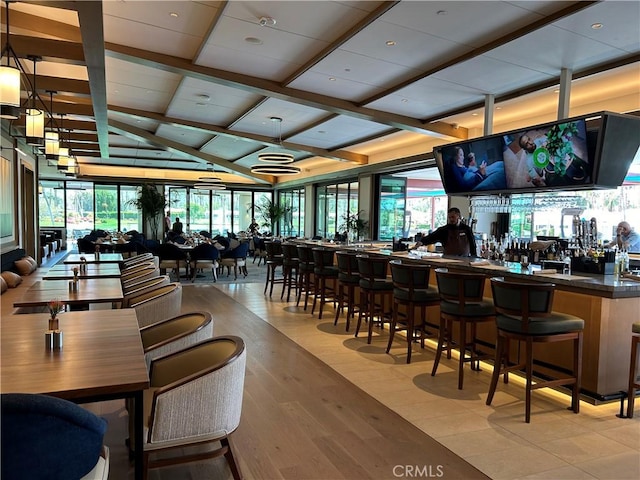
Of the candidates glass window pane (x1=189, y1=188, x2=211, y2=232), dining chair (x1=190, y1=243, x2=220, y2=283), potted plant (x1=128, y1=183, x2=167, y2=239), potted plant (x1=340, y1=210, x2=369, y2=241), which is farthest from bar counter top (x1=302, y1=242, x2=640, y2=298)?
glass window pane (x1=189, y1=188, x2=211, y2=232)

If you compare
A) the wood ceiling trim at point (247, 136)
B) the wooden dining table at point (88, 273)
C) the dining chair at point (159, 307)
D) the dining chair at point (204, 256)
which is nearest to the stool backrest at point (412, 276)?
the dining chair at point (159, 307)

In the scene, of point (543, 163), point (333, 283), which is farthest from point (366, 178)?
point (543, 163)

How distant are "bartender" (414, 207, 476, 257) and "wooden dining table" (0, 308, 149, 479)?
14.9 feet

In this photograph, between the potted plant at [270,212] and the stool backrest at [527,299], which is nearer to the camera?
the stool backrest at [527,299]

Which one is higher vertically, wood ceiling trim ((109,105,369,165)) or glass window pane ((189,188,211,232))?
wood ceiling trim ((109,105,369,165))

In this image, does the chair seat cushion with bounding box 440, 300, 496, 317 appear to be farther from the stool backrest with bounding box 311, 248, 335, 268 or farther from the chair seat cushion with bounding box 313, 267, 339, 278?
the stool backrest with bounding box 311, 248, 335, 268

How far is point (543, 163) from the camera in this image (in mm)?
5742

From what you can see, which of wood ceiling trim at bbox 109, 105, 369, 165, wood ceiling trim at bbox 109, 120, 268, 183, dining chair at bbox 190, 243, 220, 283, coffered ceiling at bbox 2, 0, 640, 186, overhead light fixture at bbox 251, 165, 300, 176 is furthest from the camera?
Answer: overhead light fixture at bbox 251, 165, 300, 176

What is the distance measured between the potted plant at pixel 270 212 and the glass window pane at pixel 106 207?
19.8ft

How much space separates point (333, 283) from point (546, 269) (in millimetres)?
4153

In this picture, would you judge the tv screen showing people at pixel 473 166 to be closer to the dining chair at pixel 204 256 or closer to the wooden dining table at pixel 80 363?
the wooden dining table at pixel 80 363

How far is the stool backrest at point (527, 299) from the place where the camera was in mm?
3420

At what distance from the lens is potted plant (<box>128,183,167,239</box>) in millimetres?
17969

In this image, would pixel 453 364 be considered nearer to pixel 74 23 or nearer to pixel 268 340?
pixel 268 340
